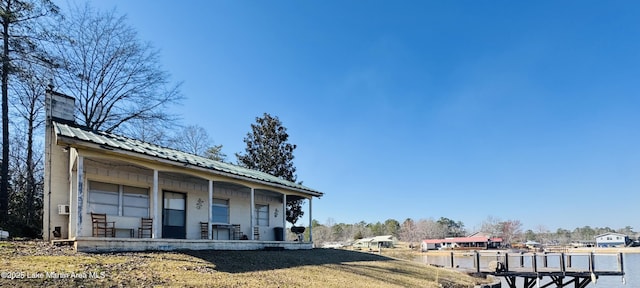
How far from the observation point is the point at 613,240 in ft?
331

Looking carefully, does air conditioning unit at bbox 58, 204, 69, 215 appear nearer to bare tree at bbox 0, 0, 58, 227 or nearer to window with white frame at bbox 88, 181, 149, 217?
window with white frame at bbox 88, 181, 149, 217

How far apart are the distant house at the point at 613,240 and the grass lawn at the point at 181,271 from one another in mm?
111489

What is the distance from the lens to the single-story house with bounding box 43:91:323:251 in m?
10.5

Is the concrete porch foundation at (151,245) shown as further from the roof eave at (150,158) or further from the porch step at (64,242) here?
the roof eave at (150,158)

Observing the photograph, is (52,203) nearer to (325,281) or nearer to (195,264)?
(195,264)

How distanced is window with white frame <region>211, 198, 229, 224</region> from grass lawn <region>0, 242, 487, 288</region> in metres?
4.16

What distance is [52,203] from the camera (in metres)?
11.8

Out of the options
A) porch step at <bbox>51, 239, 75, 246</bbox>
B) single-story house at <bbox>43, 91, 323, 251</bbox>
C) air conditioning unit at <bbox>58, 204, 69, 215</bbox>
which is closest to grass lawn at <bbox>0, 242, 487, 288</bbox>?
porch step at <bbox>51, 239, 75, 246</bbox>

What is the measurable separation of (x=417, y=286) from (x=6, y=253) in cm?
935

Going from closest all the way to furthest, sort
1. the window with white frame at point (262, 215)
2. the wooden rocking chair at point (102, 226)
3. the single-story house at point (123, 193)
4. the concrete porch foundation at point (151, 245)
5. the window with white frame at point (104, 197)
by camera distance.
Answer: the concrete porch foundation at point (151, 245) < the single-story house at point (123, 193) < the wooden rocking chair at point (102, 226) < the window with white frame at point (104, 197) < the window with white frame at point (262, 215)

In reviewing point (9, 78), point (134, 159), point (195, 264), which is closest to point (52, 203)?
point (134, 159)

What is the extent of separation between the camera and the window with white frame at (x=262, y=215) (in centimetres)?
1841

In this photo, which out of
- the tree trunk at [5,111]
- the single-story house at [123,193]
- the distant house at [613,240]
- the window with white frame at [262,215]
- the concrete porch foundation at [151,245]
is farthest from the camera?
the distant house at [613,240]

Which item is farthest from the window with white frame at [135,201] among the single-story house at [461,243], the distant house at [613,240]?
the distant house at [613,240]
